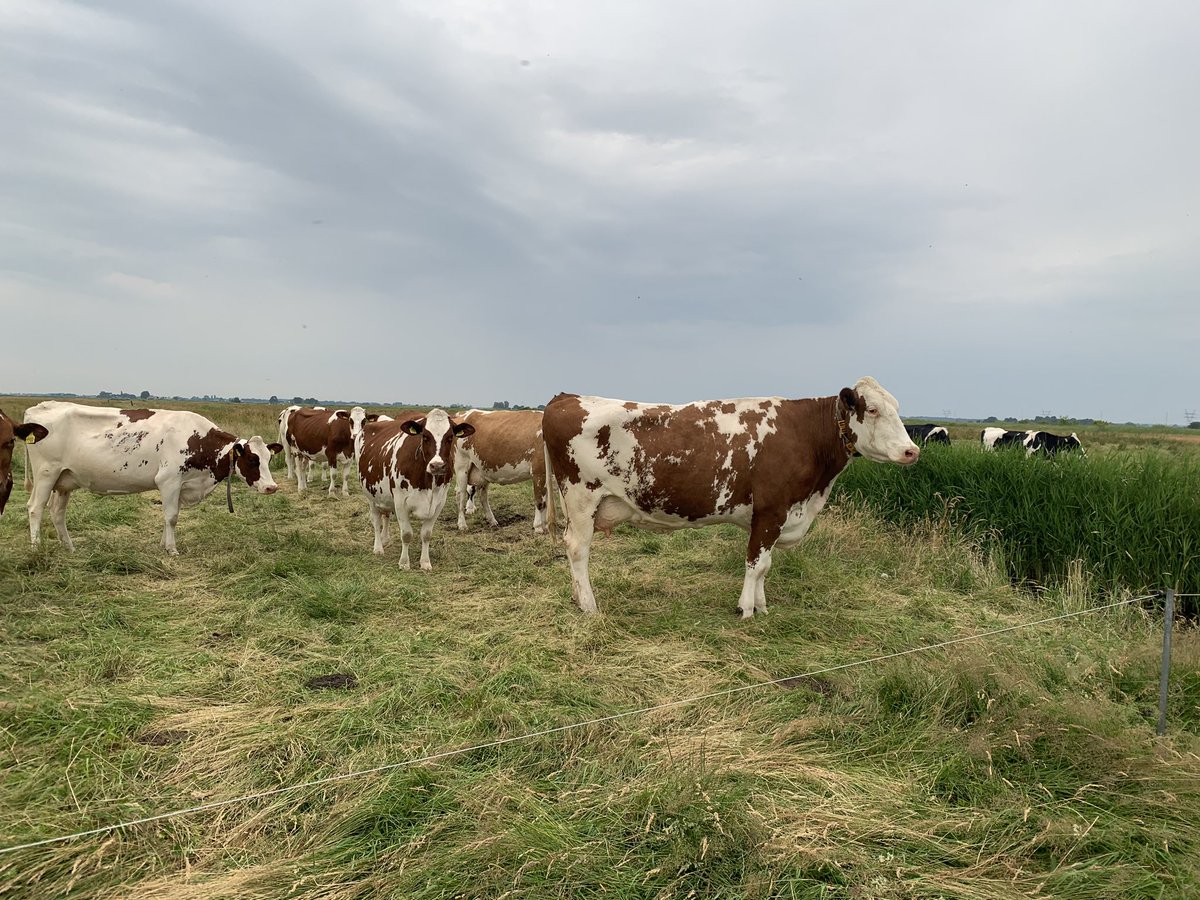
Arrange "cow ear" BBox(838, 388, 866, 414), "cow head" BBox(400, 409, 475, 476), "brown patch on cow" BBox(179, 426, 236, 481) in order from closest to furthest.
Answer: "cow ear" BBox(838, 388, 866, 414) < "cow head" BBox(400, 409, 475, 476) < "brown patch on cow" BBox(179, 426, 236, 481)

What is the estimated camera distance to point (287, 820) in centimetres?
282

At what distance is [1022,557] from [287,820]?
27.5ft

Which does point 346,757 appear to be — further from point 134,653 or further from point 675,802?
point 134,653

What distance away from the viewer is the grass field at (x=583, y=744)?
2521 mm

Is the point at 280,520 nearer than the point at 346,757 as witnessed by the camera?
No

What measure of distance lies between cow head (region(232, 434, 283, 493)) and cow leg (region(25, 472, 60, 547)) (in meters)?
2.11

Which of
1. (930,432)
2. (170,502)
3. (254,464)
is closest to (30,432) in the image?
(170,502)

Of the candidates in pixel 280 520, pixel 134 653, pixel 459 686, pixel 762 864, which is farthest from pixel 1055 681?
pixel 280 520

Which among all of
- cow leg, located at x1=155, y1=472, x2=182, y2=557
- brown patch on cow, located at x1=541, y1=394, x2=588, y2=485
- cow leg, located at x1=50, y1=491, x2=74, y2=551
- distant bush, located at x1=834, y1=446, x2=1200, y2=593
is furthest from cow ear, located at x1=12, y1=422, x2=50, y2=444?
distant bush, located at x1=834, y1=446, x2=1200, y2=593

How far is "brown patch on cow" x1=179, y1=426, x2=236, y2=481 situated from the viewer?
8.71 metres

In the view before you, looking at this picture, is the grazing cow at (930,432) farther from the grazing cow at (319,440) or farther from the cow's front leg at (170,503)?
the cow's front leg at (170,503)

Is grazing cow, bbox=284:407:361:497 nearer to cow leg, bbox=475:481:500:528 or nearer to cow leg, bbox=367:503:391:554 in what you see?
cow leg, bbox=475:481:500:528

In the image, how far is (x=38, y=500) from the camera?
319 inches

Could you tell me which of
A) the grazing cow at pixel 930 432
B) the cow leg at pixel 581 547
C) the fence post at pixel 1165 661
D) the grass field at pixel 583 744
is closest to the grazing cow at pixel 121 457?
the grass field at pixel 583 744
